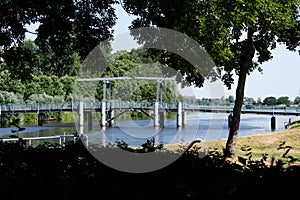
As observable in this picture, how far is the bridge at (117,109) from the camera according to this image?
145ft

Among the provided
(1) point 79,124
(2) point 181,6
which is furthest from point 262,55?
(1) point 79,124

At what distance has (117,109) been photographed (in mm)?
50750

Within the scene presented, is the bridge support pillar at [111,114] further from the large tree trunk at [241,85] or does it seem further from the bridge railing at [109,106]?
the large tree trunk at [241,85]

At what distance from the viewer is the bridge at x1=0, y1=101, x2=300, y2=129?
145 feet

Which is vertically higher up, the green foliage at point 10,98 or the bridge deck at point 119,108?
the green foliage at point 10,98

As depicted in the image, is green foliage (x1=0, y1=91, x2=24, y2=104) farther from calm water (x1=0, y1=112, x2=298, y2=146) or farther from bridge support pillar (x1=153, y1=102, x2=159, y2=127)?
bridge support pillar (x1=153, y1=102, x2=159, y2=127)

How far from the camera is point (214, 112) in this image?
50250mm

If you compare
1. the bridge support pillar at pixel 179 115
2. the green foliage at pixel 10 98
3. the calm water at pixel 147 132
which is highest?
the green foliage at pixel 10 98

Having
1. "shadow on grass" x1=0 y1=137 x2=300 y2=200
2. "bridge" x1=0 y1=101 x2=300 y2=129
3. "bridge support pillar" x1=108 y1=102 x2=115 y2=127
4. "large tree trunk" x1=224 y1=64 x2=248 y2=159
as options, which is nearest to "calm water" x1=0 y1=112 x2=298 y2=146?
"bridge support pillar" x1=108 y1=102 x2=115 y2=127

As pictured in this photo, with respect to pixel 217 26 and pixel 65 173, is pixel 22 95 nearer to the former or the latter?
pixel 217 26

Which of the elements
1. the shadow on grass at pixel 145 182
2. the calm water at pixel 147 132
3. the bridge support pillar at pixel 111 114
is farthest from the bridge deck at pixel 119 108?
the shadow on grass at pixel 145 182

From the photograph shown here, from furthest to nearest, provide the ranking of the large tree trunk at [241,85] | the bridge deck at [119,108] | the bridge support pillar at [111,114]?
1. the bridge support pillar at [111,114]
2. the bridge deck at [119,108]
3. the large tree trunk at [241,85]

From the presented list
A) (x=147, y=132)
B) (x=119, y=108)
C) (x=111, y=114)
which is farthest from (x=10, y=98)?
(x=147, y=132)

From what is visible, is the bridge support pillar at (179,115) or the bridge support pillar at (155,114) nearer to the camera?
the bridge support pillar at (179,115)
